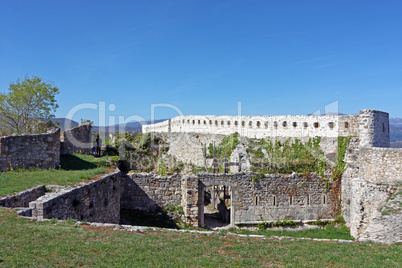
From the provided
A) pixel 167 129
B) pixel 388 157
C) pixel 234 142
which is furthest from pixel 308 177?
pixel 167 129

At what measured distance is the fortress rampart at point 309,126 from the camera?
1794 cm

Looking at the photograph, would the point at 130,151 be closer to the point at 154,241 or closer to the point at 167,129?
the point at 154,241

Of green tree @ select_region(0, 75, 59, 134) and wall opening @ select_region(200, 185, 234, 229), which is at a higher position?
green tree @ select_region(0, 75, 59, 134)

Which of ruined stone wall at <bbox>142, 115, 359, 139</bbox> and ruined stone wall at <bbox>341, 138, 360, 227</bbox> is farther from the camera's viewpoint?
ruined stone wall at <bbox>142, 115, 359, 139</bbox>

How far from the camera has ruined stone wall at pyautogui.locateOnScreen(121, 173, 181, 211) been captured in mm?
14852

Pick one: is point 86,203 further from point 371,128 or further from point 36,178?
point 371,128

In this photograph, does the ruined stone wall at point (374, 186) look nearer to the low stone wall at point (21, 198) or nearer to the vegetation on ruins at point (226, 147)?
the vegetation on ruins at point (226, 147)

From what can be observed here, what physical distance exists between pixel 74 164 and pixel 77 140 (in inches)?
201

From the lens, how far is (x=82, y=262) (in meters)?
5.21

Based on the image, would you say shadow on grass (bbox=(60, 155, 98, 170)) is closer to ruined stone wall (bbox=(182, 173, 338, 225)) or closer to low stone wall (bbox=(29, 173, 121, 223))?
low stone wall (bbox=(29, 173, 121, 223))

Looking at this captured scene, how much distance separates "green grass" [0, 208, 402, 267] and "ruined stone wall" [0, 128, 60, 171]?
5708mm

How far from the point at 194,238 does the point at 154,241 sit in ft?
3.34

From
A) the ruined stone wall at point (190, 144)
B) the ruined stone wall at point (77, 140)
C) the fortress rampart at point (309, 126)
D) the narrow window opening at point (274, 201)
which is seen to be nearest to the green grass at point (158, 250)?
the narrow window opening at point (274, 201)

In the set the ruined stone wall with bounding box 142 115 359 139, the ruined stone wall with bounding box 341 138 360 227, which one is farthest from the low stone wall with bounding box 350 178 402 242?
the ruined stone wall with bounding box 142 115 359 139
